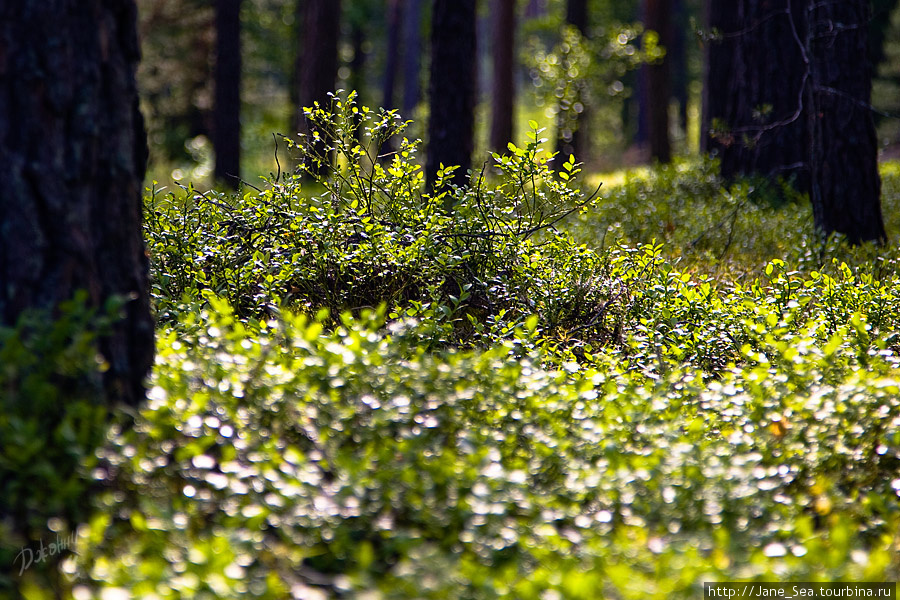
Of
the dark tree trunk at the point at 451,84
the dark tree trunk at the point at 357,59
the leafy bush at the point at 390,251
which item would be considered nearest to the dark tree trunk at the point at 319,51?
the dark tree trunk at the point at 451,84

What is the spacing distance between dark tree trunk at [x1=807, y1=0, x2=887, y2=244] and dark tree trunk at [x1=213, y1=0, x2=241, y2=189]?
10229 mm

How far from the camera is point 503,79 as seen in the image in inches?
674

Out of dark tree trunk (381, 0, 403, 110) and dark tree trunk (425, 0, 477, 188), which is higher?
dark tree trunk (381, 0, 403, 110)

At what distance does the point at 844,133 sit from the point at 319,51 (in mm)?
10544

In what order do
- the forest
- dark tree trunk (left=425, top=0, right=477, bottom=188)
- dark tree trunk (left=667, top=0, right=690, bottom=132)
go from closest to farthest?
1. the forest
2. dark tree trunk (left=425, top=0, right=477, bottom=188)
3. dark tree trunk (left=667, top=0, right=690, bottom=132)

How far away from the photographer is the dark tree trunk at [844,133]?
7.25 m

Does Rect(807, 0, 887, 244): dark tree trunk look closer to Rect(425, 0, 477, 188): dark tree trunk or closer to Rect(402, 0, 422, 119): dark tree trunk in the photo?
Rect(425, 0, 477, 188): dark tree trunk

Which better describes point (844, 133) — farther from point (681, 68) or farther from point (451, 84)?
point (681, 68)

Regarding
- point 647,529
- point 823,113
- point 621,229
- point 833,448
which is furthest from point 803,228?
point 647,529

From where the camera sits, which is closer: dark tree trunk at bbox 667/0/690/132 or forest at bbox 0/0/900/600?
forest at bbox 0/0/900/600

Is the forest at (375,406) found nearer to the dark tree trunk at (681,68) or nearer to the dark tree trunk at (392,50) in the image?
the dark tree trunk at (392,50)

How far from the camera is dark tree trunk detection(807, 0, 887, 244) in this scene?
7246 millimetres

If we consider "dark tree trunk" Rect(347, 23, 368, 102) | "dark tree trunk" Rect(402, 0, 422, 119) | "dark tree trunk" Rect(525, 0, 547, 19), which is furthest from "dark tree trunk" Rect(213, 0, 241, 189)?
"dark tree trunk" Rect(525, 0, 547, 19)

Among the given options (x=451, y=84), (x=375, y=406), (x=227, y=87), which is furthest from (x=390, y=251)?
(x=227, y=87)
